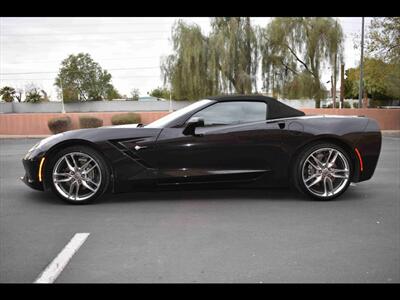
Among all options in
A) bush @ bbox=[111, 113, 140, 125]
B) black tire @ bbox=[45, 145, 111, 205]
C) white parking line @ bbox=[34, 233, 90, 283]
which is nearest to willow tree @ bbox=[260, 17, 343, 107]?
bush @ bbox=[111, 113, 140, 125]

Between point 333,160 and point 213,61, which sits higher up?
point 213,61

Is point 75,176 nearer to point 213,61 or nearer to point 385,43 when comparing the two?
point 385,43

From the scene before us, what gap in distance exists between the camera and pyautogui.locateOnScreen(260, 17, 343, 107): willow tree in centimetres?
2841

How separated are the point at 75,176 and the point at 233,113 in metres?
2.00

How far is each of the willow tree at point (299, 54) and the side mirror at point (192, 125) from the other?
25.0m

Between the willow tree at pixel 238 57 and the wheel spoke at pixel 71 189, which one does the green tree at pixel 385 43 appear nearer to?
the willow tree at pixel 238 57

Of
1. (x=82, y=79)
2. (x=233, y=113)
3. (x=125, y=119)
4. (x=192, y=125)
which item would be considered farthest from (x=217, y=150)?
(x=82, y=79)

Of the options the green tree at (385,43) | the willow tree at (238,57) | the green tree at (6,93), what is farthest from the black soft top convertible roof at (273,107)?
the willow tree at (238,57)

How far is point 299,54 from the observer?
29.2 metres

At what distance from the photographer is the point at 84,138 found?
4734mm

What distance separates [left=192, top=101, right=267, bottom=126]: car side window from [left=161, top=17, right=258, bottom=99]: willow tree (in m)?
24.3

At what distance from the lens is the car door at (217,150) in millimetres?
4789

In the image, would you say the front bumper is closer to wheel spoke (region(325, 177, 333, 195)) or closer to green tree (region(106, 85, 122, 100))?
wheel spoke (region(325, 177, 333, 195))
